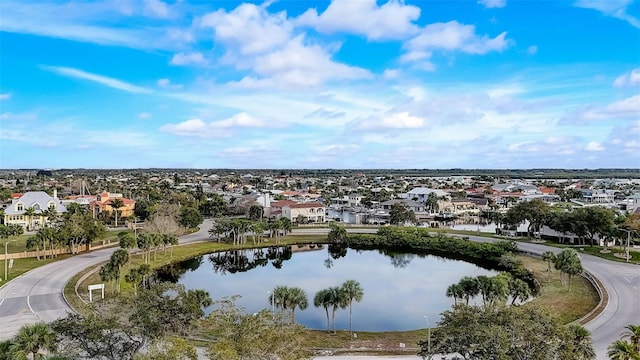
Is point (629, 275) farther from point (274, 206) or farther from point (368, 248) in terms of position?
point (274, 206)

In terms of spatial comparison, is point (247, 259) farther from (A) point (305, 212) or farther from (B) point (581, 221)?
(B) point (581, 221)

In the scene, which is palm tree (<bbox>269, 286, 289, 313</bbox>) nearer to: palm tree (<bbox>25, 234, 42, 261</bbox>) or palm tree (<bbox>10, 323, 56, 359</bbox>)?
palm tree (<bbox>10, 323, 56, 359</bbox>)

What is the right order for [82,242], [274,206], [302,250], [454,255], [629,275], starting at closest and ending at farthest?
1. [629,275]
2. [82,242]
3. [454,255]
4. [302,250]
5. [274,206]

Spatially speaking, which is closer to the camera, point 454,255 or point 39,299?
point 39,299

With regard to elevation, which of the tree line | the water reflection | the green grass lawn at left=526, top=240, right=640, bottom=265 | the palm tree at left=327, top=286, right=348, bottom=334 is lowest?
the water reflection

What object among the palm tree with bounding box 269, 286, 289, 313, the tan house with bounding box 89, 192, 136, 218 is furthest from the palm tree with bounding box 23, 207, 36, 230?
the palm tree with bounding box 269, 286, 289, 313

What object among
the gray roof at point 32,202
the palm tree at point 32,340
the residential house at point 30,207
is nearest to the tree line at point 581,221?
the palm tree at point 32,340

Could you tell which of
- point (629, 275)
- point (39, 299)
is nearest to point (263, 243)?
point (39, 299)
